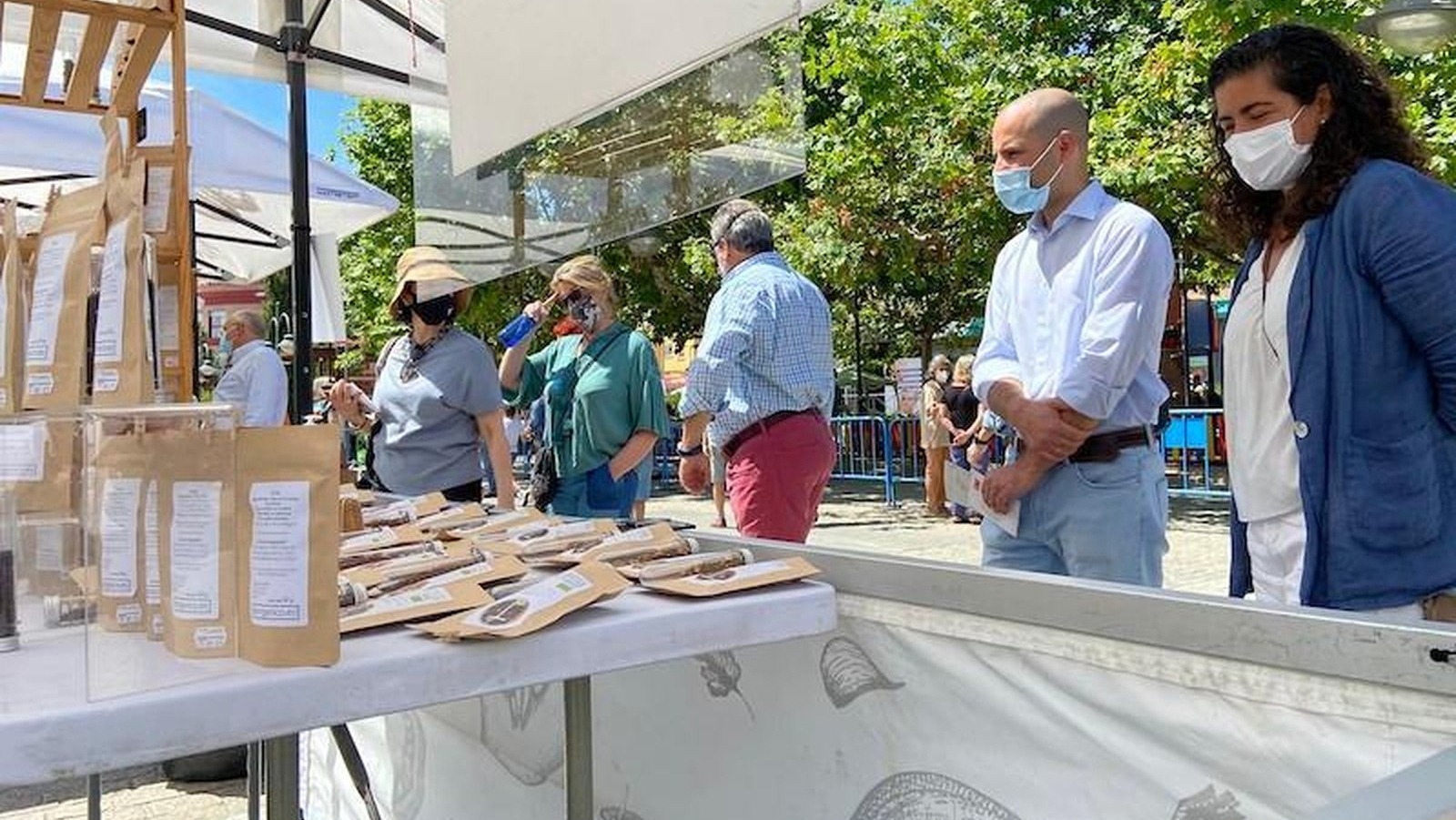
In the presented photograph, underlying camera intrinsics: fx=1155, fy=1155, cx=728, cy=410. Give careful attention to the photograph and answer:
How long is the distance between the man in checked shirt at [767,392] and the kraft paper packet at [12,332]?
6.55 feet

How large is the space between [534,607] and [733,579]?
291 millimetres

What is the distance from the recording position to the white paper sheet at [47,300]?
1.49m

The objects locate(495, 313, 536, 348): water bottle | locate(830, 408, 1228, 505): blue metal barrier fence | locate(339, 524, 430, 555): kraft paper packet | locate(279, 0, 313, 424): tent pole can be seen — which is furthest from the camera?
locate(830, 408, 1228, 505): blue metal barrier fence

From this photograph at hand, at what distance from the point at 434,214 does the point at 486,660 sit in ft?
7.03

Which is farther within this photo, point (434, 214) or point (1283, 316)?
point (434, 214)

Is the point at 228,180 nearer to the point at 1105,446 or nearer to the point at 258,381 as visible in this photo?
the point at 258,381

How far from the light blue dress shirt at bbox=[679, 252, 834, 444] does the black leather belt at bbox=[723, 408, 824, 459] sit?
16mm

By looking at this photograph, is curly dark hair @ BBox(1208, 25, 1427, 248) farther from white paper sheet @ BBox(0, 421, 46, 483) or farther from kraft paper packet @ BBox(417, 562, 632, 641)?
white paper sheet @ BBox(0, 421, 46, 483)

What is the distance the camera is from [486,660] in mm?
1249

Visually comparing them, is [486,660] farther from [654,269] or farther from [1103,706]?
[654,269]

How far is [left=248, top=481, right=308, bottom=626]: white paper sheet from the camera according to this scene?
1.15m

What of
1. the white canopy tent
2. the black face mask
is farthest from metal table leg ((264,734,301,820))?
the black face mask

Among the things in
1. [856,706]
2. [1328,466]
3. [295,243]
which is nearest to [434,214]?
[295,243]

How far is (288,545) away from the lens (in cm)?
115
